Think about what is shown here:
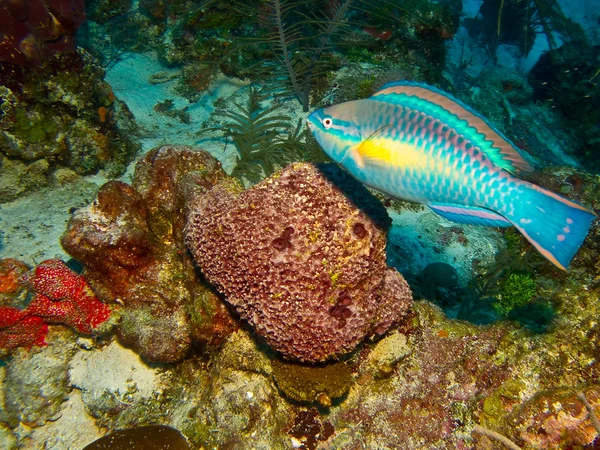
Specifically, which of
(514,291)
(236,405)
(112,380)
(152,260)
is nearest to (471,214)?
(236,405)

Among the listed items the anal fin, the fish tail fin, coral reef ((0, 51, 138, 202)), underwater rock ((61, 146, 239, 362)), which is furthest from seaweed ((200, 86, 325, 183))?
the fish tail fin

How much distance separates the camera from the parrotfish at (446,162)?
6.10 feet

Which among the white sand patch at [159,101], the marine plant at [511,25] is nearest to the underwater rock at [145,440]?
the white sand patch at [159,101]

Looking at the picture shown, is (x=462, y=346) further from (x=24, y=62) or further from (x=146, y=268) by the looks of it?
(x=24, y=62)

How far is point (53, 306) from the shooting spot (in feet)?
12.5

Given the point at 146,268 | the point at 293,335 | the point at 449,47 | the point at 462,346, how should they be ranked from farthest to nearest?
the point at 449,47 → the point at 146,268 → the point at 462,346 → the point at 293,335

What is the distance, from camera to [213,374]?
Answer: 11.8ft

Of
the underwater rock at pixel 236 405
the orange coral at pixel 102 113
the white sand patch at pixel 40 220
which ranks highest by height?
the orange coral at pixel 102 113

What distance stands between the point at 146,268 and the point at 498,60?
1393 cm

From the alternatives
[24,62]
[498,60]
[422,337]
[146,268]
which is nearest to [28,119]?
[24,62]

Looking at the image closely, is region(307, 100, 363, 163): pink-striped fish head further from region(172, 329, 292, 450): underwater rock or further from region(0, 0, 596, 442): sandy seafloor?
region(0, 0, 596, 442): sandy seafloor

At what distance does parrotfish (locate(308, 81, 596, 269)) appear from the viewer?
1.86 meters

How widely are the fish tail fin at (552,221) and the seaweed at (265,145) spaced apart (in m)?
3.68

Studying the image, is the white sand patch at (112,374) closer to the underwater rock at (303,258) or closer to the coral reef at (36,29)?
the underwater rock at (303,258)
